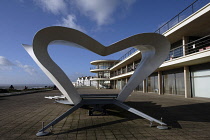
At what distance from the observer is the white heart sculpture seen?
6.08 m

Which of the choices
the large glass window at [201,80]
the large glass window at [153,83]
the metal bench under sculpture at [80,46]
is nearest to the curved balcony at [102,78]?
the large glass window at [153,83]

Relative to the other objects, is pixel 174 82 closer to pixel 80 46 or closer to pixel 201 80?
pixel 201 80

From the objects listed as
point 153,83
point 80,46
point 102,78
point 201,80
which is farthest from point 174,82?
point 102,78

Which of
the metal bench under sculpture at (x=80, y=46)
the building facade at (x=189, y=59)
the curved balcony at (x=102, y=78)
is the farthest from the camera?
the curved balcony at (x=102, y=78)

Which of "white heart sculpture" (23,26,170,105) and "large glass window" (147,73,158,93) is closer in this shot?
A: "white heart sculpture" (23,26,170,105)

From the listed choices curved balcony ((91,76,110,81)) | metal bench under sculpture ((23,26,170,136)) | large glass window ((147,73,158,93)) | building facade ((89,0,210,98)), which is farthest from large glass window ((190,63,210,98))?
curved balcony ((91,76,110,81))

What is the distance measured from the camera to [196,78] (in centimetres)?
1702

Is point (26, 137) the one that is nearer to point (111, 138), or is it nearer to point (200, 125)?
point (111, 138)

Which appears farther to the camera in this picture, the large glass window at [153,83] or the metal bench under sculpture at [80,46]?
the large glass window at [153,83]

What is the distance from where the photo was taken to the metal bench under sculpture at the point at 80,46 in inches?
237

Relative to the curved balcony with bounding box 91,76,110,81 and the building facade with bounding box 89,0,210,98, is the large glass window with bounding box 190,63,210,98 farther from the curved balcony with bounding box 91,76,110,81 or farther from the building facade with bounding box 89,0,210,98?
the curved balcony with bounding box 91,76,110,81

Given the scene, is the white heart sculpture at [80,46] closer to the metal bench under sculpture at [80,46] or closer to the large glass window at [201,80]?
the metal bench under sculpture at [80,46]

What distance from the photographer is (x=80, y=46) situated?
6.95m

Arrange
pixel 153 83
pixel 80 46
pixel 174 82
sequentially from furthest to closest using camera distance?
pixel 153 83, pixel 174 82, pixel 80 46
